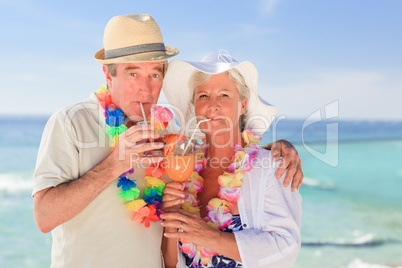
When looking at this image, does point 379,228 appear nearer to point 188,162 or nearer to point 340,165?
point 340,165

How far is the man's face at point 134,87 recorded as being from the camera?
2.53 metres

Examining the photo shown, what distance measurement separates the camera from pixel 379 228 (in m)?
9.62

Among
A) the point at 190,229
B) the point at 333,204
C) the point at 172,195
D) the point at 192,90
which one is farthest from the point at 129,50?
the point at 333,204

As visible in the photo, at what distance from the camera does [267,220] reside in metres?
2.38

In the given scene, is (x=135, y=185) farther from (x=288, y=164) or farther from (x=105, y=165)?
(x=288, y=164)

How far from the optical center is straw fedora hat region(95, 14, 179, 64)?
250 cm

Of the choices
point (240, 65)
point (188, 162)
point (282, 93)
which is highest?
point (282, 93)

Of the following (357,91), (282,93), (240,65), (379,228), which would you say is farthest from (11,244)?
(357,91)

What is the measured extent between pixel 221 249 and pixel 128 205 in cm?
67

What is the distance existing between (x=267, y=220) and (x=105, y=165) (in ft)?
3.57

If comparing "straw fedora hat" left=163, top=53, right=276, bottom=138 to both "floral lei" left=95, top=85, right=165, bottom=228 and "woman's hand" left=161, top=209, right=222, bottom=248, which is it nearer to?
"floral lei" left=95, top=85, right=165, bottom=228

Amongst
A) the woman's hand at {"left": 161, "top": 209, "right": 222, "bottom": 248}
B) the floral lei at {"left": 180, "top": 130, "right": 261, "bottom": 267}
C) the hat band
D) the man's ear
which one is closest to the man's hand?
the floral lei at {"left": 180, "top": 130, "right": 261, "bottom": 267}

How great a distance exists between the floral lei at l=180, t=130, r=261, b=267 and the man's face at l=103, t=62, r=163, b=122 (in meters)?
0.67

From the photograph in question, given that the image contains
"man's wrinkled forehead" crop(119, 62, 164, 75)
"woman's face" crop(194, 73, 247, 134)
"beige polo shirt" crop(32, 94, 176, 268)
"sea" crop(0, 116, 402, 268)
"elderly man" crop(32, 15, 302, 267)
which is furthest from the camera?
"sea" crop(0, 116, 402, 268)
